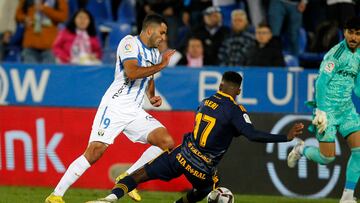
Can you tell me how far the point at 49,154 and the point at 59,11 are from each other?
501 cm

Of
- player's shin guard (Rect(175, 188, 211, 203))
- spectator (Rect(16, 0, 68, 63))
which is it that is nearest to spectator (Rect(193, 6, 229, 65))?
spectator (Rect(16, 0, 68, 63))

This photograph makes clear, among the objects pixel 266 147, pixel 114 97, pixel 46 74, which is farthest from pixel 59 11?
pixel 114 97

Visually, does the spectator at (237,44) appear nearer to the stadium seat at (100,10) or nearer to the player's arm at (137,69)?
the stadium seat at (100,10)

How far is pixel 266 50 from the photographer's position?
19.1 meters

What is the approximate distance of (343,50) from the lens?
13359mm

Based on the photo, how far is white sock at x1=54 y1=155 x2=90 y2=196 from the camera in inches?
498

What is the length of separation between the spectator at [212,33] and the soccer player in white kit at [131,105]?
251 inches

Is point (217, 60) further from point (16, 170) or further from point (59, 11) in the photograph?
point (16, 170)

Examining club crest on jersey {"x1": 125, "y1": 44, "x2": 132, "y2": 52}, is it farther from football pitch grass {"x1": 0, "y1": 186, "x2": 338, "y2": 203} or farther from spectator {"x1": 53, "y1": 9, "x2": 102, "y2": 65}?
spectator {"x1": 53, "y1": 9, "x2": 102, "y2": 65}

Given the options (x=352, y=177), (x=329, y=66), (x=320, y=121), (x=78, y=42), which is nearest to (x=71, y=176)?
(x=320, y=121)

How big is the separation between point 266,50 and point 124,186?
24.4 feet

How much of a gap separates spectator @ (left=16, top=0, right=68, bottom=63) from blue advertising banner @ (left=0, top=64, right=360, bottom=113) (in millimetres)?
1412

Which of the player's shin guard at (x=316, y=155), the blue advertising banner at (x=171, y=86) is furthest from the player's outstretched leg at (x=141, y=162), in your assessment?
the blue advertising banner at (x=171, y=86)

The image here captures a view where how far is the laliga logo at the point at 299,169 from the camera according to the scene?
15516mm
